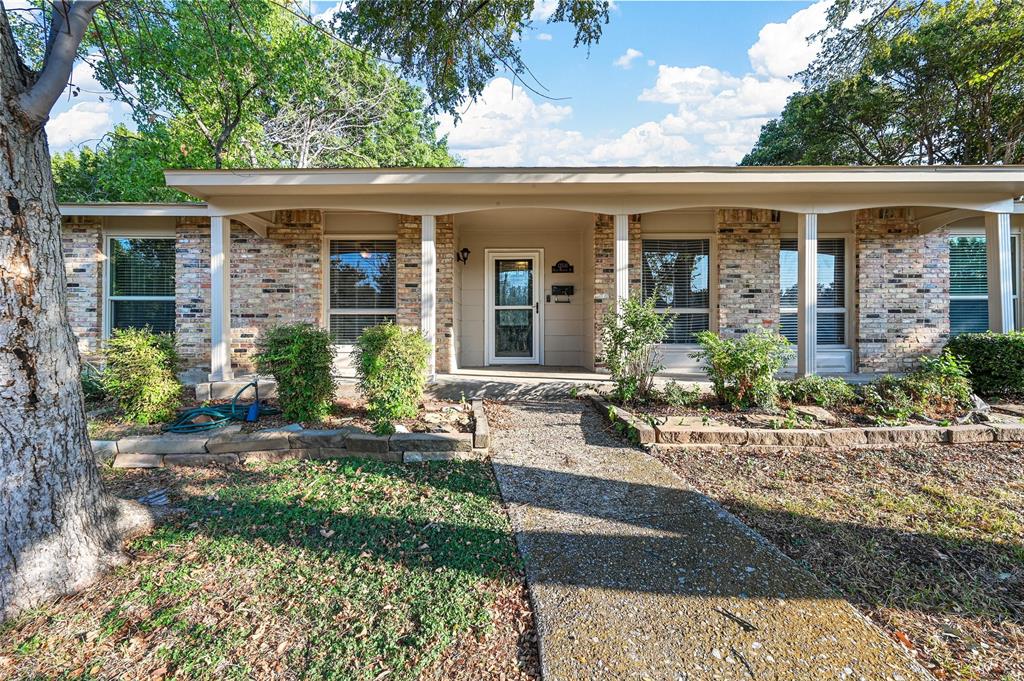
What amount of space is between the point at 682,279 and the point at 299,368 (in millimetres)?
5774

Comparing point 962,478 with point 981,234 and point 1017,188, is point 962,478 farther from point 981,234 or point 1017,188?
point 981,234

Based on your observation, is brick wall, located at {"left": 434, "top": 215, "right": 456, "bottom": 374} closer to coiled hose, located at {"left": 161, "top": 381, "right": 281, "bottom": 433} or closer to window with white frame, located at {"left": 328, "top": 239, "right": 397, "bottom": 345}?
window with white frame, located at {"left": 328, "top": 239, "right": 397, "bottom": 345}

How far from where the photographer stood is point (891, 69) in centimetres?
1069

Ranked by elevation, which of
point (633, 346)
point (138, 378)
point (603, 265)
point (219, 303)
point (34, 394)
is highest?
point (603, 265)

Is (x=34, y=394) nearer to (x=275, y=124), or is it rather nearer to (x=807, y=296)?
(x=807, y=296)

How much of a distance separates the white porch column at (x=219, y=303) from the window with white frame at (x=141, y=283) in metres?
2.02

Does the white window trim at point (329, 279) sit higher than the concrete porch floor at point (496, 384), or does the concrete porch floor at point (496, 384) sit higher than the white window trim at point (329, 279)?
the white window trim at point (329, 279)

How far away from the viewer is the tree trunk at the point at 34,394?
6.23ft

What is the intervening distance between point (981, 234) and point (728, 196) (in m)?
4.85

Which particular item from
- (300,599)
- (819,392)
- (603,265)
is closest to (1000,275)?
(819,392)

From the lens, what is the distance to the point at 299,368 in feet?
13.8

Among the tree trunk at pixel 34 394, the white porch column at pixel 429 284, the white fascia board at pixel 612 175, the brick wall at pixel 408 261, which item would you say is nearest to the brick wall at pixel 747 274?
the white fascia board at pixel 612 175

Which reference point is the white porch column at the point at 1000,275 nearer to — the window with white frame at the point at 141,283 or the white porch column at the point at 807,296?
the white porch column at the point at 807,296

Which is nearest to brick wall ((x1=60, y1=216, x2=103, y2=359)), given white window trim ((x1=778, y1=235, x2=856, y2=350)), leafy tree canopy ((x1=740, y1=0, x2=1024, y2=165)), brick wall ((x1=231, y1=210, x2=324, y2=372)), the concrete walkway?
brick wall ((x1=231, y1=210, x2=324, y2=372))
